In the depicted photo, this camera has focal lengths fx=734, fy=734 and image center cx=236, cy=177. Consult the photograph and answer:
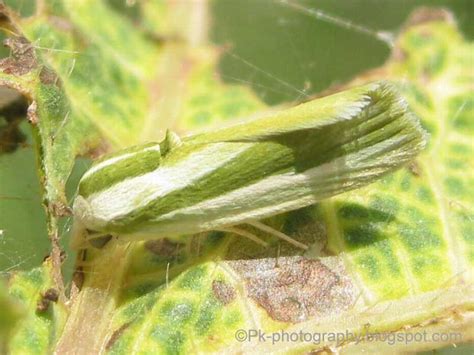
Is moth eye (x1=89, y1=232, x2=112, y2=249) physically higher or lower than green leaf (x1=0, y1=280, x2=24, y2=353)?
higher

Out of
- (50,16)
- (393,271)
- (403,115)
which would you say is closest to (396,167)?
(403,115)

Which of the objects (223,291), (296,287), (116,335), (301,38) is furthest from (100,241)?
(301,38)

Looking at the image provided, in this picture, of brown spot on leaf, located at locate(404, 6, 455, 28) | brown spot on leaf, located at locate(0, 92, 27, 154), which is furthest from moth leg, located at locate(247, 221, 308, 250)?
brown spot on leaf, located at locate(404, 6, 455, 28)

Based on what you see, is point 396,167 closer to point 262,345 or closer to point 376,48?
point 262,345

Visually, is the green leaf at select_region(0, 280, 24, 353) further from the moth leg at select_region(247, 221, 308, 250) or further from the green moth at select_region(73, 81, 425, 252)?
the moth leg at select_region(247, 221, 308, 250)

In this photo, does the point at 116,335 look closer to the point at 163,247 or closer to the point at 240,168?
the point at 163,247

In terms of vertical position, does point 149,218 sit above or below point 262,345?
above
